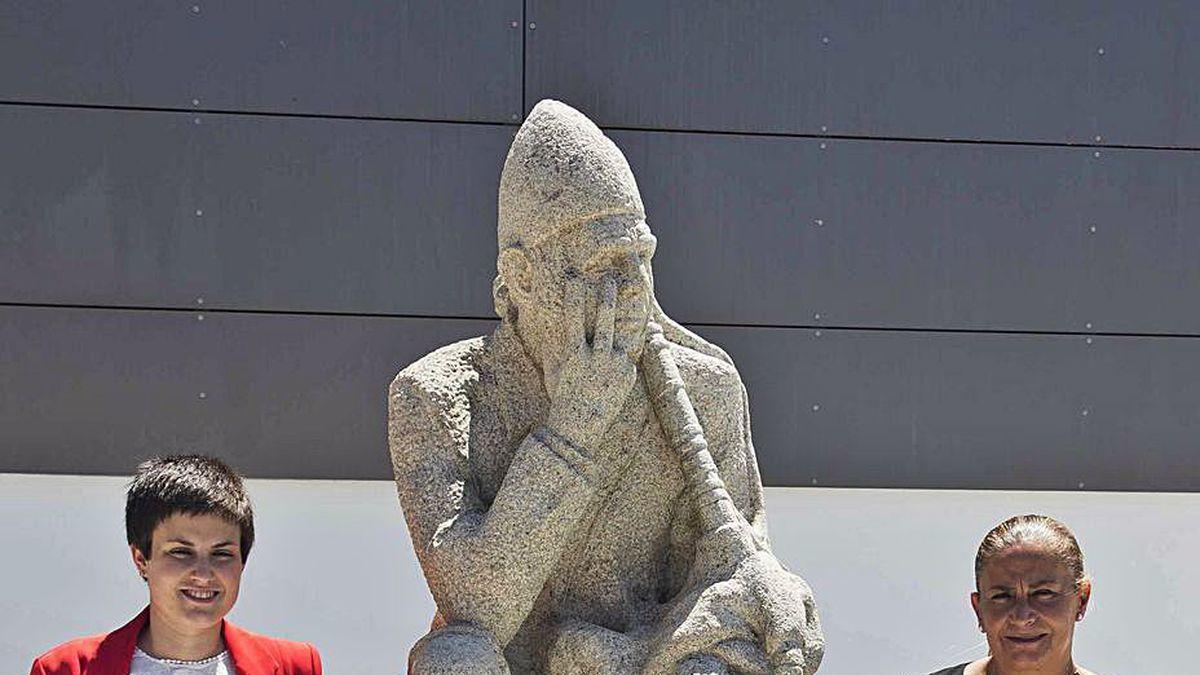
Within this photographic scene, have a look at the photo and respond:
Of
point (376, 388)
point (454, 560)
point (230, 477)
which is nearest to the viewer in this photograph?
point (230, 477)

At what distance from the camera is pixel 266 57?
231 inches

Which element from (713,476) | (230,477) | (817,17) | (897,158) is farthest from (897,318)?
(230,477)

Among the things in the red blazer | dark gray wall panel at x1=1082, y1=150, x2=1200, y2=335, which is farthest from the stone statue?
dark gray wall panel at x1=1082, y1=150, x2=1200, y2=335

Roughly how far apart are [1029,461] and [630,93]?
5.97 feet

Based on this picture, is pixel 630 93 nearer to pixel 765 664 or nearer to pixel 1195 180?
pixel 1195 180

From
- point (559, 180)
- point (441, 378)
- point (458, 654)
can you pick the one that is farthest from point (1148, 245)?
point (458, 654)

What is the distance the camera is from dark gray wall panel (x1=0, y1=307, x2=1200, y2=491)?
Answer: 19.1ft

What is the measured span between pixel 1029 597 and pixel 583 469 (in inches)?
36.3

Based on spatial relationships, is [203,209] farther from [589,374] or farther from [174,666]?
[174,666]

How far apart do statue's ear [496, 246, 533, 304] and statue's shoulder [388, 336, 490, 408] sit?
17cm

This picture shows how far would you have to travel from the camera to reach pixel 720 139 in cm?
605

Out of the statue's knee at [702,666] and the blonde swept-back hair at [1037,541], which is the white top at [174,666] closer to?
the statue's knee at [702,666]

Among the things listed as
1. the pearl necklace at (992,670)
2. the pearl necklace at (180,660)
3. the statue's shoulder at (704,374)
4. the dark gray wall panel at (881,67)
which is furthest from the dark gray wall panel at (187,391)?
the pearl necklace at (992,670)

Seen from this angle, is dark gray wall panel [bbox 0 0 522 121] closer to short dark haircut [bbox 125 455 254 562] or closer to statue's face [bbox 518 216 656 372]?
statue's face [bbox 518 216 656 372]
